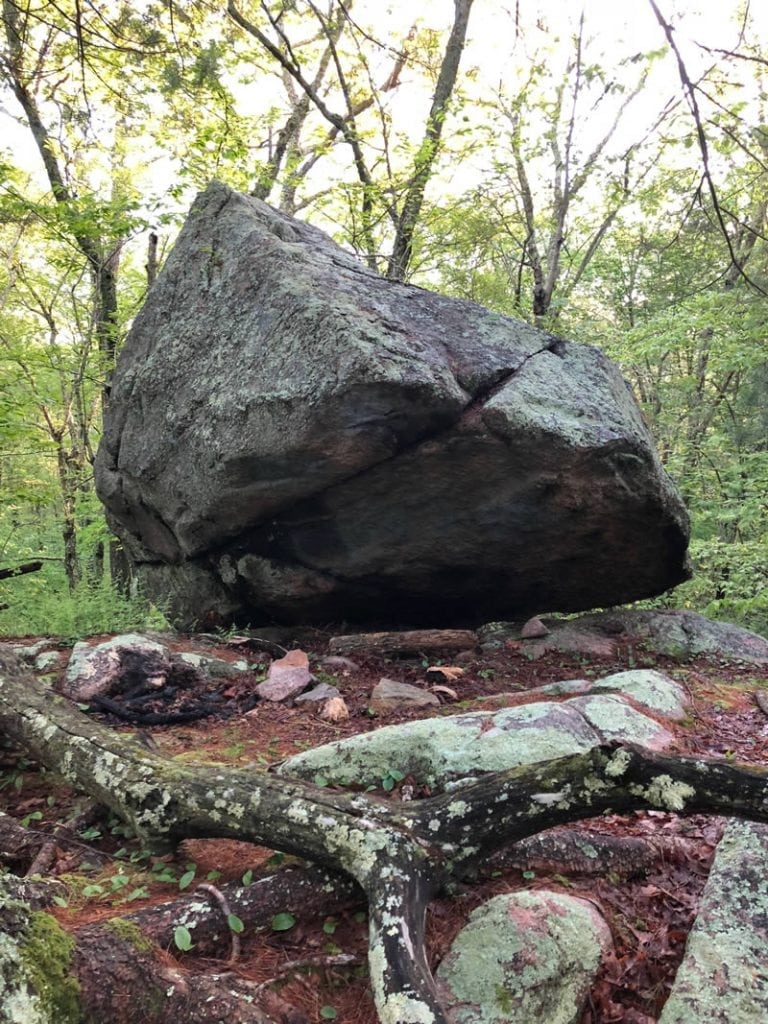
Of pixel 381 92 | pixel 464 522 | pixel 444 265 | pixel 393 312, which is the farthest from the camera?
pixel 444 265

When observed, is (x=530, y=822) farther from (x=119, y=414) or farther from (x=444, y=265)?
(x=444, y=265)

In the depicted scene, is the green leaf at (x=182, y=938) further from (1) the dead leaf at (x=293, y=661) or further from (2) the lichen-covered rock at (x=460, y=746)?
(1) the dead leaf at (x=293, y=661)

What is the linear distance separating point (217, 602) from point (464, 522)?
10.8 feet

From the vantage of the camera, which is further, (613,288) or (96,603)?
(613,288)

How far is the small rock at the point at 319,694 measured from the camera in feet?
19.5

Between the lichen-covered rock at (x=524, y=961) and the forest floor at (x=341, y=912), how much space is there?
9 cm

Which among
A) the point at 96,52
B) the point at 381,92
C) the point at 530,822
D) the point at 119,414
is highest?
the point at 381,92

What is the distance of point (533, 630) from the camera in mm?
7801

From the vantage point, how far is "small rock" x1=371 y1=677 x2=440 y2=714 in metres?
5.71

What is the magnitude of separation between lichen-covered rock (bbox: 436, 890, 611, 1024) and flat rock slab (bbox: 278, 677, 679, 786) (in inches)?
37.1

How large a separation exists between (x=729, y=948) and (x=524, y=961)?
2.80ft

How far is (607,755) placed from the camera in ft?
9.59

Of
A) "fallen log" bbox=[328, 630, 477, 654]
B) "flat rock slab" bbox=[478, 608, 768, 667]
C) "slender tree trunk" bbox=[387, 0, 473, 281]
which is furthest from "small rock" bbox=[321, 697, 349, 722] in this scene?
"slender tree trunk" bbox=[387, 0, 473, 281]

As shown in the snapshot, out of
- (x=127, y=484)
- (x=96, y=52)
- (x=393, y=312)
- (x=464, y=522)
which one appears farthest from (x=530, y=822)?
(x=96, y=52)
